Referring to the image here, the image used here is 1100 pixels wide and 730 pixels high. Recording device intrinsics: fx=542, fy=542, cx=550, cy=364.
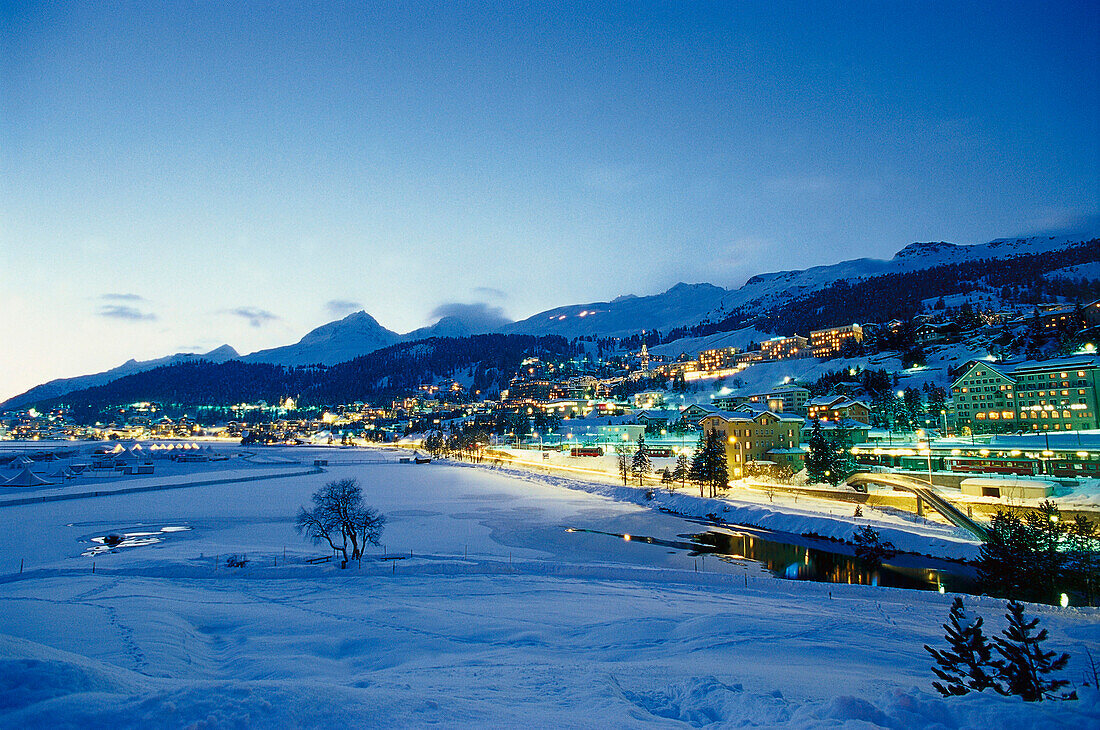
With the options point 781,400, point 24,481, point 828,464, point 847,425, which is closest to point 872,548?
point 828,464

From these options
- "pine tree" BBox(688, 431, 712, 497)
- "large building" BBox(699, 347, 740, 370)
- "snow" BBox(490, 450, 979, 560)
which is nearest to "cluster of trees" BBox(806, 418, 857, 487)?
"snow" BBox(490, 450, 979, 560)

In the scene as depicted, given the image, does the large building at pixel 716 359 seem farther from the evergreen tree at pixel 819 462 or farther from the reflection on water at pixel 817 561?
the reflection on water at pixel 817 561

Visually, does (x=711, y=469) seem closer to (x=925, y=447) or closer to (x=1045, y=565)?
(x=925, y=447)

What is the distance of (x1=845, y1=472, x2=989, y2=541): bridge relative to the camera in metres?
31.9

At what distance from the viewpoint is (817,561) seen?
95.9 ft

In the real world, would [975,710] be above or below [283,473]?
above

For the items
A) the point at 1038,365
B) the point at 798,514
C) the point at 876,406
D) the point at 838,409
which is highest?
the point at 1038,365

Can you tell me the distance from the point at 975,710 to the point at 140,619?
19080mm

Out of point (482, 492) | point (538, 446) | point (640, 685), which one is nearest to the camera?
point (640, 685)

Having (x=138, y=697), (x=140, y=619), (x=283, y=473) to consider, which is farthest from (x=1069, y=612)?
(x=283, y=473)

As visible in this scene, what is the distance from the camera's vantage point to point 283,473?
7625 centimetres

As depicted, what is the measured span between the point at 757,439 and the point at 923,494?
2018 cm

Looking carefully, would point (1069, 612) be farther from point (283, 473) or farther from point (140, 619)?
point (283, 473)

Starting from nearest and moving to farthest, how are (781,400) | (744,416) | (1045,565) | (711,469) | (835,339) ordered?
(1045,565), (711,469), (744,416), (781,400), (835,339)
